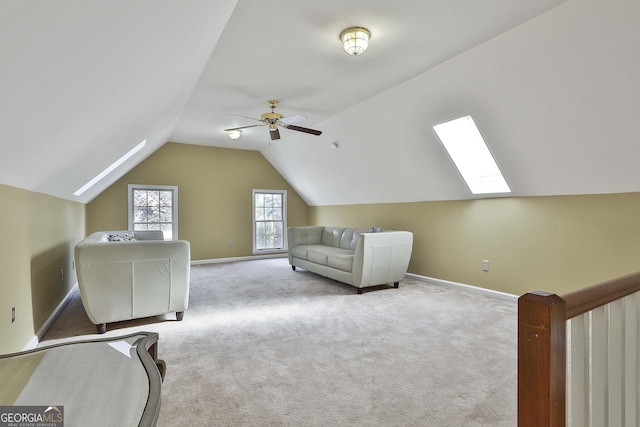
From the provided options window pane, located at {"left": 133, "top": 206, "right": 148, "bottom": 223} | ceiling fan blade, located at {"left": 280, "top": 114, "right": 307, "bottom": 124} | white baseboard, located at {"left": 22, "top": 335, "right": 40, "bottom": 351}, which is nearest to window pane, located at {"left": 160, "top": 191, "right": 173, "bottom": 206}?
window pane, located at {"left": 133, "top": 206, "right": 148, "bottom": 223}

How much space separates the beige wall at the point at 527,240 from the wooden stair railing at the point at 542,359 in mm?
3194

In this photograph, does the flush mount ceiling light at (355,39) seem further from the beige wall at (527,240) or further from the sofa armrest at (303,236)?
the sofa armrest at (303,236)

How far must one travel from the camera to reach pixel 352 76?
148 inches

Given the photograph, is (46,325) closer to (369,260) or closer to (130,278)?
(130,278)

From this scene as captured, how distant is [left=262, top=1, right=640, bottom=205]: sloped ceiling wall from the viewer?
2461mm

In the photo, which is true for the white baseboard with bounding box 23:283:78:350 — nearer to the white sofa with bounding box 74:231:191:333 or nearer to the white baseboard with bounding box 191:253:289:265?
the white sofa with bounding box 74:231:191:333

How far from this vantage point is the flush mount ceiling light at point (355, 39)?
2.74 m

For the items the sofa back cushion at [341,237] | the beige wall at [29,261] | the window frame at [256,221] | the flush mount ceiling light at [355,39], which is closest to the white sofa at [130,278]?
the beige wall at [29,261]

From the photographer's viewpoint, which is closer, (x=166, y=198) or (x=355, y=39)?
(x=355, y=39)

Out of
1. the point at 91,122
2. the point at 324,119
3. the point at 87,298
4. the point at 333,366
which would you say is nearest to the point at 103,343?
the point at 333,366

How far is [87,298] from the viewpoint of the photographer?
3035 mm

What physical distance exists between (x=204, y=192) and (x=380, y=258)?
453 cm

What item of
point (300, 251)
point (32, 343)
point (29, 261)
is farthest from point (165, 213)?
point (32, 343)

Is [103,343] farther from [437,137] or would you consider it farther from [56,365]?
[437,137]
